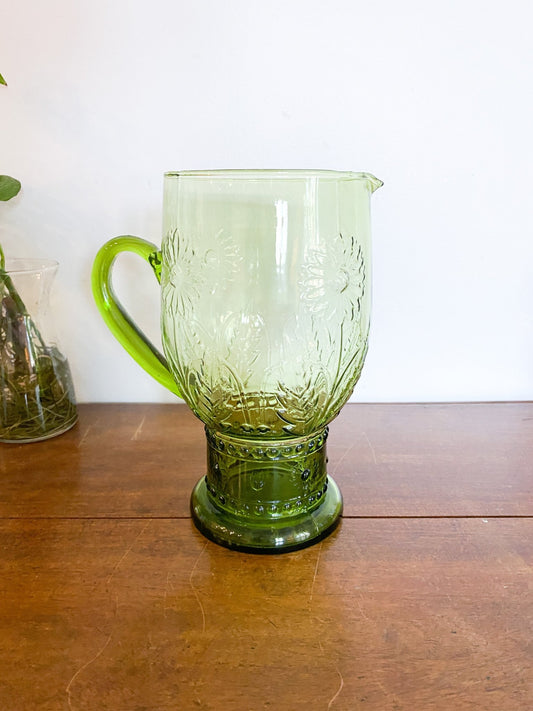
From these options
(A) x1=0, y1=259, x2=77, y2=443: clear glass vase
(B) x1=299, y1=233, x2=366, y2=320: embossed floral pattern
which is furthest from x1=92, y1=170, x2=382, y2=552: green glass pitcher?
(A) x1=0, y1=259, x2=77, y2=443: clear glass vase

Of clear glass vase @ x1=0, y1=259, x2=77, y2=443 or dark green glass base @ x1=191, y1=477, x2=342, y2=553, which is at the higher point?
clear glass vase @ x1=0, y1=259, x2=77, y2=443

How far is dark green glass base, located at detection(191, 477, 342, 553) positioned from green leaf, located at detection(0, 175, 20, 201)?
1.38 ft

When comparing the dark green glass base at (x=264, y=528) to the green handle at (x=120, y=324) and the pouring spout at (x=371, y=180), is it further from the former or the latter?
the pouring spout at (x=371, y=180)

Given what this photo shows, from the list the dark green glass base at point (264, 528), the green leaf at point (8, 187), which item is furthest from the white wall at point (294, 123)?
the dark green glass base at point (264, 528)

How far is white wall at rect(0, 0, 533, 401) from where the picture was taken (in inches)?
27.4

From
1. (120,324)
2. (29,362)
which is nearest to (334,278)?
(120,324)

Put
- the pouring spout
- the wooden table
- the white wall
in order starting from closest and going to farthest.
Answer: the wooden table → the pouring spout → the white wall

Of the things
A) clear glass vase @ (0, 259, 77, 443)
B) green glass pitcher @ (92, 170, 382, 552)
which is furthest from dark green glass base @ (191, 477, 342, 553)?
clear glass vase @ (0, 259, 77, 443)

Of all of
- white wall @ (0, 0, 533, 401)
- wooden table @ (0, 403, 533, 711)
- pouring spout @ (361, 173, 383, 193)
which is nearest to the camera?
wooden table @ (0, 403, 533, 711)

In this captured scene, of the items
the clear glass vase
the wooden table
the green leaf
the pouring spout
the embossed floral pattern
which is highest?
the green leaf

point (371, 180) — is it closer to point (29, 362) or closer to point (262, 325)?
point (262, 325)

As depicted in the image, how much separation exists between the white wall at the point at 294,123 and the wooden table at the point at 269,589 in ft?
0.72

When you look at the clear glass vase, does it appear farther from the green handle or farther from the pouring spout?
the pouring spout

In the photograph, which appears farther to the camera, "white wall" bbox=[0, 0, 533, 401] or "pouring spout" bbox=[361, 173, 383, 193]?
"white wall" bbox=[0, 0, 533, 401]
